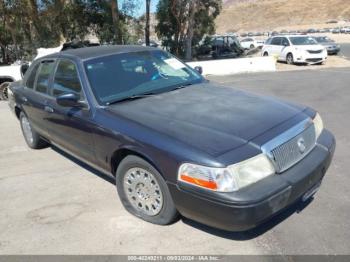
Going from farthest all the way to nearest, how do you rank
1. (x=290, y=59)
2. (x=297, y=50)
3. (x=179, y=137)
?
1. (x=290, y=59)
2. (x=297, y=50)
3. (x=179, y=137)

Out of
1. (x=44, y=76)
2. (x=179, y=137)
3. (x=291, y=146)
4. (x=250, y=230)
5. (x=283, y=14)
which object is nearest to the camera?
(x=179, y=137)

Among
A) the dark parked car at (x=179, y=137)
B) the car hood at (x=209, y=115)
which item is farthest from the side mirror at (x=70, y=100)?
the car hood at (x=209, y=115)

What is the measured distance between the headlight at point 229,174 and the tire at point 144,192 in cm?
37

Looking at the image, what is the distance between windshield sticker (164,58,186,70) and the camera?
5.08m

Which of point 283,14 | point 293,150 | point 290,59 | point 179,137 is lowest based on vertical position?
point 290,59

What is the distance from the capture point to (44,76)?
216 inches

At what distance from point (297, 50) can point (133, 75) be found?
17033mm

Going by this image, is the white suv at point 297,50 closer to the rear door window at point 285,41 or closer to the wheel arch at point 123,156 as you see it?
the rear door window at point 285,41

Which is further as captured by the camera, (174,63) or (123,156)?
(174,63)

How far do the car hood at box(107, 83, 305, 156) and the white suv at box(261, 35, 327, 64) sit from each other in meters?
16.3

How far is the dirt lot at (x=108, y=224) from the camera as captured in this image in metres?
3.51

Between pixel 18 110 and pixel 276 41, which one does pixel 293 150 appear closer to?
pixel 18 110

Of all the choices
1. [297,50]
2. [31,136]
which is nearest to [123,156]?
[31,136]

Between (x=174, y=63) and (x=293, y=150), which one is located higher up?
(x=174, y=63)
